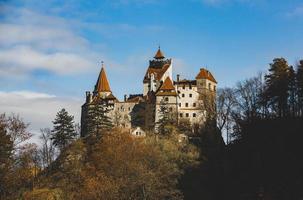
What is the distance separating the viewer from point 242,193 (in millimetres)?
56750

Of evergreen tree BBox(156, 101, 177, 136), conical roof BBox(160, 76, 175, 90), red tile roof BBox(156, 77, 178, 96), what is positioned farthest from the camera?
conical roof BBox(160, 76, 175, 90)

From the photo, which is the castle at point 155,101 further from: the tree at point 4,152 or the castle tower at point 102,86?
the tree at point 4,152

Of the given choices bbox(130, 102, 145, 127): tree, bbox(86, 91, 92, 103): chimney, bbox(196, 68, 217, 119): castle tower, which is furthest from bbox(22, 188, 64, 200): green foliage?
bbox(86, 91, 92, 103): chimney

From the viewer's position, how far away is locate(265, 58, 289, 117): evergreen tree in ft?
201

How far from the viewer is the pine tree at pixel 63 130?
3071 inches

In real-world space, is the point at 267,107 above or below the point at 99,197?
above

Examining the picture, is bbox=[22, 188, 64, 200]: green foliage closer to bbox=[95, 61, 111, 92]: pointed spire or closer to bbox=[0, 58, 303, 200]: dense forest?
bbox=[0, 58, 303, 200]: dense forest

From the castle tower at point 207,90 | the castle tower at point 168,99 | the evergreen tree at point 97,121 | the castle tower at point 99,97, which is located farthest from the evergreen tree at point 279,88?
the castle tower at point 99,97

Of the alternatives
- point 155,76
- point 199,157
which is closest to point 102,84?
point 155,76

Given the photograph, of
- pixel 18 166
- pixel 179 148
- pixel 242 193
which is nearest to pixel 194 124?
pixel 179 148

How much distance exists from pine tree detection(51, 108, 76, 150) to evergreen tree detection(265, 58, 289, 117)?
3065cm

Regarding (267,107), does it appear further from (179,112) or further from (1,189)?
(1,189)

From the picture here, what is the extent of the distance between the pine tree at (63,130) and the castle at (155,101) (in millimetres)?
2705

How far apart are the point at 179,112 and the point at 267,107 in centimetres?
2136
